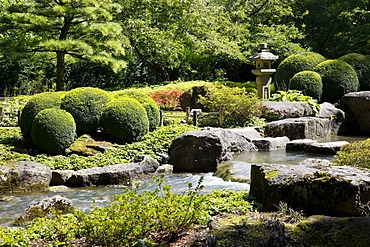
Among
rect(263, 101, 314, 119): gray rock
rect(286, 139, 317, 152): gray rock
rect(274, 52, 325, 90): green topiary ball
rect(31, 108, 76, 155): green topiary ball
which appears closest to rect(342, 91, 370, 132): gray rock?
rect(263, 101, 314, 119): gray rock

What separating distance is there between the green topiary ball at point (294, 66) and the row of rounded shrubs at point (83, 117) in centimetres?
950

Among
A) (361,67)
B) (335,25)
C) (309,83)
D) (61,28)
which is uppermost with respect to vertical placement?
(335,25)

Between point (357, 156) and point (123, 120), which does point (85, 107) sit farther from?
point (357, 156)

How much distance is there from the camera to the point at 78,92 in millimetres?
11906

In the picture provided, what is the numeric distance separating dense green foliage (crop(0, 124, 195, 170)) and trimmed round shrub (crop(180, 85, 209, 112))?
17.8 ft

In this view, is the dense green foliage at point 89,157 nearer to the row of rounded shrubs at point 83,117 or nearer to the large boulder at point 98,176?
the row of rounded shrubs at point 83,117

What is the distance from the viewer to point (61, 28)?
17.4 meters

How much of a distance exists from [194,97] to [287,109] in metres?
4.05

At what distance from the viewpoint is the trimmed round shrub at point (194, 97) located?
18.2 metres

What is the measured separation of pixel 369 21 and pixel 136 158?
18032mm

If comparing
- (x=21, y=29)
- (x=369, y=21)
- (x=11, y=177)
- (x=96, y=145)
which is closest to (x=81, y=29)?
(x=21, y=29)

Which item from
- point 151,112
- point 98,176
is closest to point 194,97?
point 151,112

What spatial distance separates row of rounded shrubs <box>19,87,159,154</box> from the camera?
36.5 ft

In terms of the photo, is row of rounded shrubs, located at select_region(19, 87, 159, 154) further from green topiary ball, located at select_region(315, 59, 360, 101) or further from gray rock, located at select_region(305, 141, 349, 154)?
green topiary ball, located at select_region(315, 59, 360, 101)
